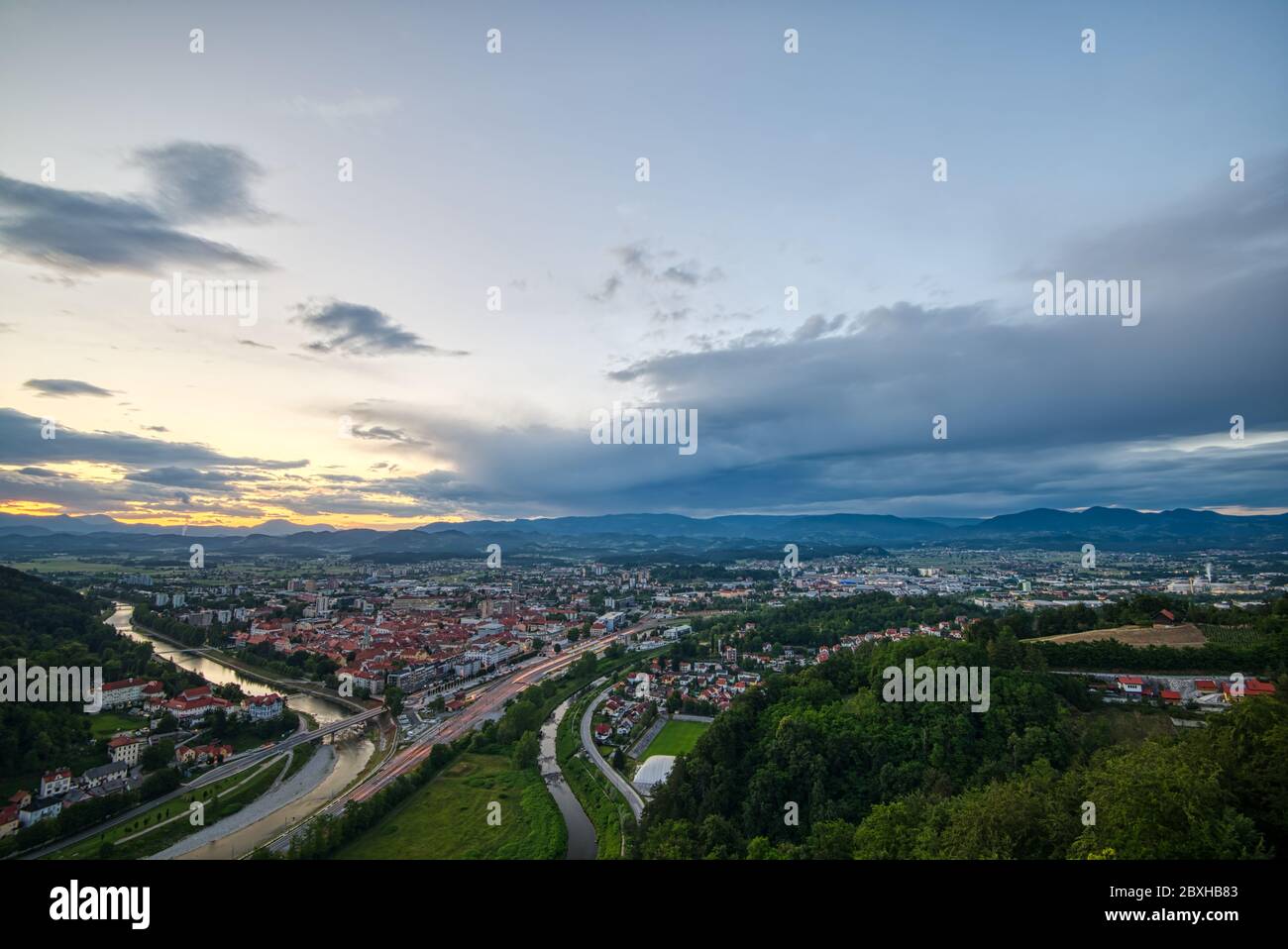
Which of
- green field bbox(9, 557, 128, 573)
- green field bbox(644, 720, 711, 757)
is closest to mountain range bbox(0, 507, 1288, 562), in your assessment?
green field bbox(9, 557, 128, 573)

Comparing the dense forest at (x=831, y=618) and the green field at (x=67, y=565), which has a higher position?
the green field at (x=67, y=565)

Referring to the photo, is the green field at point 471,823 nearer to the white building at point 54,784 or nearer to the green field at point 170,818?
the green field at point 170,818

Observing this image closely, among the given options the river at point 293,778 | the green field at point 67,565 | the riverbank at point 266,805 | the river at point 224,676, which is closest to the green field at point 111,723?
the river at point 224,676

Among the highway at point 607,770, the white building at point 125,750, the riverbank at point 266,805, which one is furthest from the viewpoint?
the white building at point 125,750

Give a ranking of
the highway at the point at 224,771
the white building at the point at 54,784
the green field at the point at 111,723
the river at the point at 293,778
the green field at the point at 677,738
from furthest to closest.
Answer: the green field at the point at 677,738 → the green field at the point at 111,723 → the white building at the point at 54,784 → the river at the point at 293,778 → the highway at the point at 224,771

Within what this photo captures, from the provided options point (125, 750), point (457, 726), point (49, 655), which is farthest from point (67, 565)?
point (457, 726)

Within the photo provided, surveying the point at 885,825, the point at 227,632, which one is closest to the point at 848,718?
the point at 885,825
